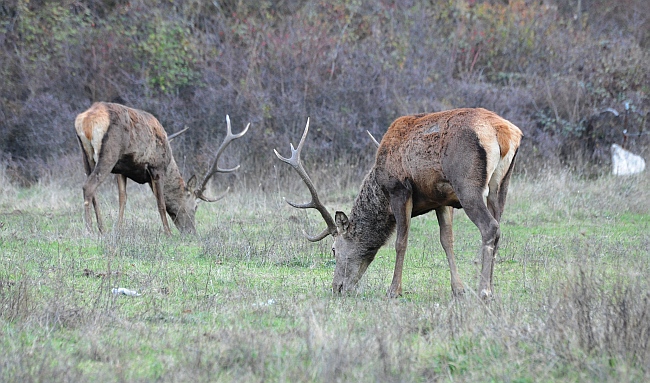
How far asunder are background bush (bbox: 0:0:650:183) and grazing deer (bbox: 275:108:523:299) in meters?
8.68

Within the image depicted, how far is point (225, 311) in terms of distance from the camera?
20.5 ft

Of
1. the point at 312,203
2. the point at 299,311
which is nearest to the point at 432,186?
the point at 312,203

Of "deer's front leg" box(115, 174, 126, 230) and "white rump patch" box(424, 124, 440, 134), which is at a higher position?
"white rump patch" box(424, 124, 440, 134)

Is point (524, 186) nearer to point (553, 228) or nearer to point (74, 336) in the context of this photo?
point (553, 228)

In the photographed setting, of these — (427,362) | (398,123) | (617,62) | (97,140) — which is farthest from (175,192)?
(617,62)

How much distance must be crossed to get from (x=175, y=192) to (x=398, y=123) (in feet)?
18.7

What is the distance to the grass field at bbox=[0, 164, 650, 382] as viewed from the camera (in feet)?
15.1

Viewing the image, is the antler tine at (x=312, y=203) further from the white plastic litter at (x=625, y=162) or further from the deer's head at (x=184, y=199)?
the white plastic litter at (x=625, y=162)

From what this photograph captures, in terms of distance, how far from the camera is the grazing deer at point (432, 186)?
682 cm

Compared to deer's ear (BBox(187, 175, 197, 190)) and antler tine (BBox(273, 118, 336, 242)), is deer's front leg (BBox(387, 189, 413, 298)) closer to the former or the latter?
antler tine (BBox(273, 118, 336, 242))

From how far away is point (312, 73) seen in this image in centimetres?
1855

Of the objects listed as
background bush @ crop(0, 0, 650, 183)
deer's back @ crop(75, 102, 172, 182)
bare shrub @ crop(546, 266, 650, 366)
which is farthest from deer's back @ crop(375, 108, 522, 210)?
background bush @ crop(0, 0, 650, 183)

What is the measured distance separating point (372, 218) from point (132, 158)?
5.13 m

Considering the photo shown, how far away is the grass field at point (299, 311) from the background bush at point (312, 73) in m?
6.74
